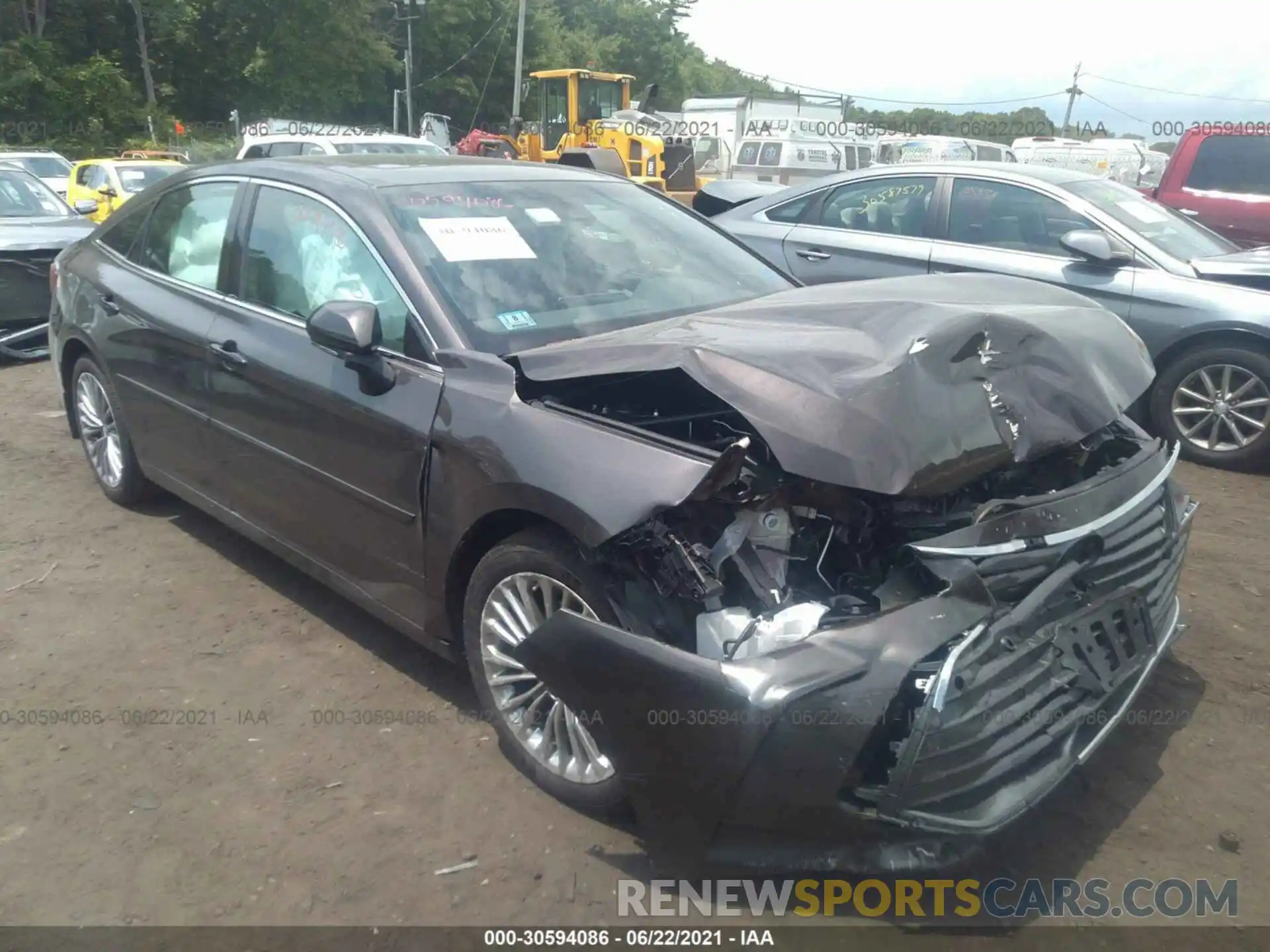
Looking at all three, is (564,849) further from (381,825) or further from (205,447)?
(205,447)

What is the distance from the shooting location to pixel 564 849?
2854 millimetres

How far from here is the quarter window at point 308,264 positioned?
3461mm

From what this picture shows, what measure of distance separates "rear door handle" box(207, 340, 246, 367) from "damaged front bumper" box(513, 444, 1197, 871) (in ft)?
6.37

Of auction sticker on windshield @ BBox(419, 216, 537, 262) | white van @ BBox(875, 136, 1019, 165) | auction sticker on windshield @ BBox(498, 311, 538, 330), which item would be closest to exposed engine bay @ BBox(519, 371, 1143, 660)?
auction sticker on windshield @ BBox(498, 311, 538, 330)

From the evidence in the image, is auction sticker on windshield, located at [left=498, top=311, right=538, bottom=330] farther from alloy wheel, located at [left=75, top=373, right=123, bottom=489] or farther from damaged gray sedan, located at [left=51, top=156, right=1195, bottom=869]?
alloy wheel, located at [left=75, top=373, right=123, bottom=489]

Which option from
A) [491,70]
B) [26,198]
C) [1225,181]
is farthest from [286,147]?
[491,70]

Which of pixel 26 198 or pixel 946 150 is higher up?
pixel 946 150

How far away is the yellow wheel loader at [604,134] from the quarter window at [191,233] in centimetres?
1506

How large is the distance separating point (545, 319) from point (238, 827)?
5.86ft

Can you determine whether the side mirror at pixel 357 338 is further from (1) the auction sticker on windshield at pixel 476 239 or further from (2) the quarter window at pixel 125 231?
(2) the quarter window at pixel 125 231

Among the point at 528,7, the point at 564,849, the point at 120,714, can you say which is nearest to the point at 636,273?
the point at 564,849

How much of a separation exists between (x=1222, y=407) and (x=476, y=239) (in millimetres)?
4489

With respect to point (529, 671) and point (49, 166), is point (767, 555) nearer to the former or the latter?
point (529, 671)

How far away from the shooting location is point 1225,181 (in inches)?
352
